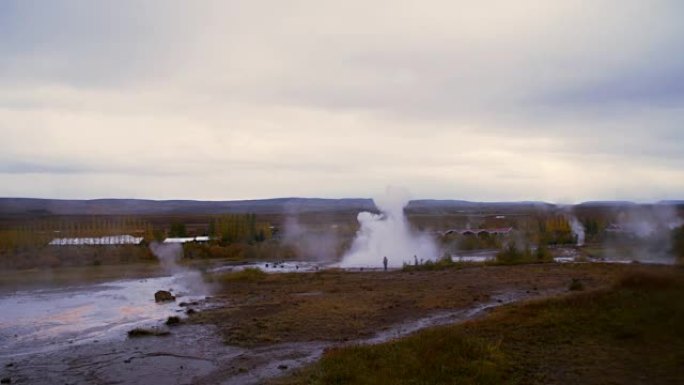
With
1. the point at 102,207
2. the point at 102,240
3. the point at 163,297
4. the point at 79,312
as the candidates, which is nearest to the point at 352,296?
the point at 163,297

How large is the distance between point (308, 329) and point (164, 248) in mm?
46722

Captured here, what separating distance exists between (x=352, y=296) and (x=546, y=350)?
644 inches

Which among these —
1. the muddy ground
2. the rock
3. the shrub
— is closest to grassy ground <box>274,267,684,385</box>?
the muddy ground

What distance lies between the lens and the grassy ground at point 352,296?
23984mm

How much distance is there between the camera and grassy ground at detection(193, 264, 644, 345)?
24.0 m

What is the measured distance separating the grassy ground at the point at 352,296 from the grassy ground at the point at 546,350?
484 cm

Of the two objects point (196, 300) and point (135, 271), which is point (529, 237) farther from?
point (196, 300)

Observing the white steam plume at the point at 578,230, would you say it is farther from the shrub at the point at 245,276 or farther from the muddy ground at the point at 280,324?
the shrub at the point at 245,276

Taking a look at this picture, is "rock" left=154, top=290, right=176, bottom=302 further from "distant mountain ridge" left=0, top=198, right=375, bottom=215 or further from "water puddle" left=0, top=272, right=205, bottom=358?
"distant mountain ridge" left=0, top=198, right=375, bottom=215

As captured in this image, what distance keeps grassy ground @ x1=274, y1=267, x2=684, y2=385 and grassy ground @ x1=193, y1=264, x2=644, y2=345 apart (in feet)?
15.9

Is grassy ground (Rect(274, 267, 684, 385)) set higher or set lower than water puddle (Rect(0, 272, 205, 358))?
higher

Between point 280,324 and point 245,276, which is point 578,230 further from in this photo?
point 280,324

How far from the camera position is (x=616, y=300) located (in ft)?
71.9

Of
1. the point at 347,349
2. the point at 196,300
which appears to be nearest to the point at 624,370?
the point at 347,349
